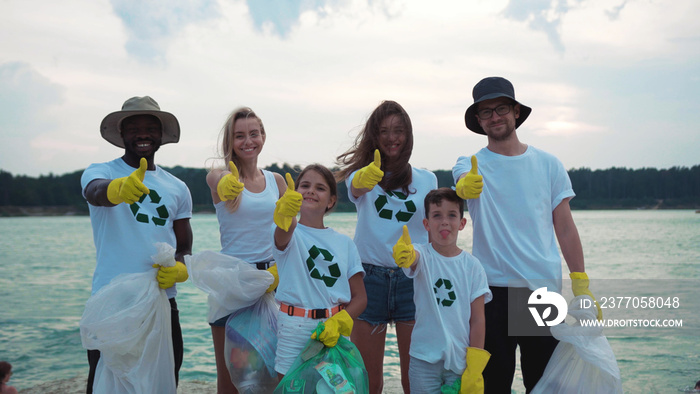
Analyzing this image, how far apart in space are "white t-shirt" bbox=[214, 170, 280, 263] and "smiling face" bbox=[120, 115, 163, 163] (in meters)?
0.51

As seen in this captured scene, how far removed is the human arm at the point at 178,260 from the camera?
282 cm

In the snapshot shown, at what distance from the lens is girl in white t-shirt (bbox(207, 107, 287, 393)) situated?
3.00 metres

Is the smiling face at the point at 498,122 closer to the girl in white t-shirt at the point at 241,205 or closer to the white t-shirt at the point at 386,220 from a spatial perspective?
the white t-shirt at the point at 386,220

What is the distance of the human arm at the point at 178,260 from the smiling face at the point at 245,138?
53 centimetres

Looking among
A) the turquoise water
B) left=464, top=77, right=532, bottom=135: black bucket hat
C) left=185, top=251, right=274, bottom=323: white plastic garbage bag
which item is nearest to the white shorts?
left=185, top=251, right=274, bottom=323: white plastic garbage bag

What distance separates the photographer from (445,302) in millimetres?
2633

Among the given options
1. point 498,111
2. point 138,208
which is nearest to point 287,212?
point 138,208

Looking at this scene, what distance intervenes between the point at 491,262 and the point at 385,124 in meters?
1.03

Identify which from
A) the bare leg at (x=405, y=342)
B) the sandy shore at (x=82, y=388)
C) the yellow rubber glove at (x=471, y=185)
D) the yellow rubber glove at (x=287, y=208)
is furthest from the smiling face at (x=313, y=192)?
the sandy shore at (x=82, y=388)

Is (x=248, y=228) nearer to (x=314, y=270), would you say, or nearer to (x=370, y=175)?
(x=314, y=270)

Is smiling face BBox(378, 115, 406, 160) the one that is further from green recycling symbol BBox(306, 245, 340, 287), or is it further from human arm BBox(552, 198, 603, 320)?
human arm BBox(552, 198, 603, 320)

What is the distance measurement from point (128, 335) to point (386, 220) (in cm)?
153

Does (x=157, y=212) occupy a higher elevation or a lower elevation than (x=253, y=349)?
higher

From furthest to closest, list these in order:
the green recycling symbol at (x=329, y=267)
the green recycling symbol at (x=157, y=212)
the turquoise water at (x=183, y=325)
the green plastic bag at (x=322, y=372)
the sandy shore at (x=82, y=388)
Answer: the turquoise water at (x=183, y=325)
the sandy shore at (x=82, y=388)
the green recycling symbol at (x=157, y=212)
the green recycling symbol at (x=329, y=267)
the green plastic bag at (x=322, y=372)
